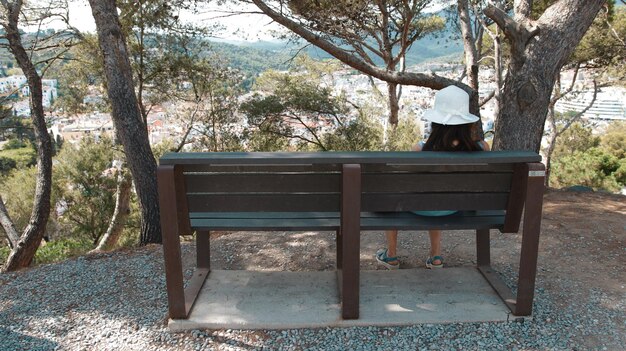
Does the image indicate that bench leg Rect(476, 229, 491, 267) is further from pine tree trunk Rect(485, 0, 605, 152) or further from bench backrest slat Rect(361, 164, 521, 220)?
pine tree trunk Rect(485, 0, 605, 152)

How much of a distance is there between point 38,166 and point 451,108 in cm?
710

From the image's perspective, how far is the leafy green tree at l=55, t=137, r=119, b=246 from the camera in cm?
1686

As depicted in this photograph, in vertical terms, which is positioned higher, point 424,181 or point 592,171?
point 424,181

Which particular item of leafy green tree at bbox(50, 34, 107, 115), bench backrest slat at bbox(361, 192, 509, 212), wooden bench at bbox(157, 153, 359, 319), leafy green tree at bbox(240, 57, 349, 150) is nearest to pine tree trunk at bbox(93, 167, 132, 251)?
leafy green tree at bbox(50, 34, 107, 115)

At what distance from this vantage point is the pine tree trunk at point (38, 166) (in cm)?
685

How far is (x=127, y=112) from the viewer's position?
5.36 m

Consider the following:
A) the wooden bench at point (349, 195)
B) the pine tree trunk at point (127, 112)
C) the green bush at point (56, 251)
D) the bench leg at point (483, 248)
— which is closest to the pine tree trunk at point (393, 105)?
the green bush at point (56, 251)

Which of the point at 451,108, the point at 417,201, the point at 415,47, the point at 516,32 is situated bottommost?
the point at 417,201

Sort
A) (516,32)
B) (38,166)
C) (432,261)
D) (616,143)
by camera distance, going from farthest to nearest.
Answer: (616,143)
(38,166)
(516,32)
(432,261)

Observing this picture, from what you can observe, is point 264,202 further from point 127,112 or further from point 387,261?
point 127,112

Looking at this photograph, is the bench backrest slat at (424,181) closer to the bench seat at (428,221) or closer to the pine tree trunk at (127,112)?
the bench seat at (428,221)

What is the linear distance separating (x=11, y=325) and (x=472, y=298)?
2.80 m

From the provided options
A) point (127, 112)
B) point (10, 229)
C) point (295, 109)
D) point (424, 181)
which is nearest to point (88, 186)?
point (295, 109)

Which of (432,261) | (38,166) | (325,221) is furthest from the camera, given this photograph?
(38,166)
